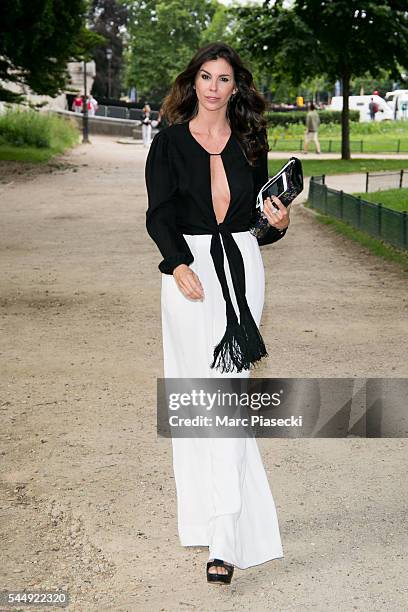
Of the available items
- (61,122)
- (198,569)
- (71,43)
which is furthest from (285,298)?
(61,122)

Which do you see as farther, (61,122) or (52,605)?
(61,122)

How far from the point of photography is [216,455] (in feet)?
15.3

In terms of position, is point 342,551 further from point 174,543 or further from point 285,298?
point 285,298

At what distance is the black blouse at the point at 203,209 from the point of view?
459 centimetres

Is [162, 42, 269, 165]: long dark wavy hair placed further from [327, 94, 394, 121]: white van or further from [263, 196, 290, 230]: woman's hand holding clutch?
[327, 94, 394, 121]: white van

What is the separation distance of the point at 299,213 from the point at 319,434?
14.1m

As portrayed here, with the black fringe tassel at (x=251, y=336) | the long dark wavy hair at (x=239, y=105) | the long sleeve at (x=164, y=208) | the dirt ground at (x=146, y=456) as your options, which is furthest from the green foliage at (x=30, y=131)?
the black fringe tassel at (x=251, y=336)

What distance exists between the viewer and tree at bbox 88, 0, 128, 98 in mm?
92125

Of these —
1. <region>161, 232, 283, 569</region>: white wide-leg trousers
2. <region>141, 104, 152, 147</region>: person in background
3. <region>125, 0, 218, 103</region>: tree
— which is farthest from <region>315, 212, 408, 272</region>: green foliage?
<region>125, 0, 218, 103</region>: tree

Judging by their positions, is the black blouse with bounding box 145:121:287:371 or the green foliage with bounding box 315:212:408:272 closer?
the black blouse with bounding box 145:121:287:371

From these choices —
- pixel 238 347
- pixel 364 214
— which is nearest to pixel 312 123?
pixel 364 214

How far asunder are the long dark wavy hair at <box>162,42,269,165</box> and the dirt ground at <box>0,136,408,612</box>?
171 centimetres

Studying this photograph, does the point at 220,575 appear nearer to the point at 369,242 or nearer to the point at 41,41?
the point at 369,242

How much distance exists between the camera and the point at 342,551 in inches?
197
